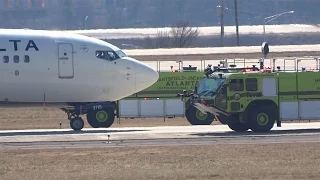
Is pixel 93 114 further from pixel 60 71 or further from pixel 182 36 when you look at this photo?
pixel 182 36

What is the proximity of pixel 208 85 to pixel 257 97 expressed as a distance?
186 cm

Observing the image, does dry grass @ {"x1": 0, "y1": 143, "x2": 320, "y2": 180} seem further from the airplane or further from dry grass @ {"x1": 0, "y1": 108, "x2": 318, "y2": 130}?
dry grass @ {"x1": 0, "y1": 108, "x2": 318, "y2": 130}

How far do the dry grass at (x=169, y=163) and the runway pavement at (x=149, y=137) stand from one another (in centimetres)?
180

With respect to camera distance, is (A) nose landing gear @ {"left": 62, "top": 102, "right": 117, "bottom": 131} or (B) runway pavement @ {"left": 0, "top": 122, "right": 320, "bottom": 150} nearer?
(B) runway pavement @ {"left": 0, "top": 122, "right": 320, "bottom": 150}

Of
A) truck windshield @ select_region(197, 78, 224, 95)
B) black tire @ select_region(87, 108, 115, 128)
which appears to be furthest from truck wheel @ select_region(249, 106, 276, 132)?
black tire @ select_region(87, 108, 115, 128)

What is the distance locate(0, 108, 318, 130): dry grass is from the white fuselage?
2918mm

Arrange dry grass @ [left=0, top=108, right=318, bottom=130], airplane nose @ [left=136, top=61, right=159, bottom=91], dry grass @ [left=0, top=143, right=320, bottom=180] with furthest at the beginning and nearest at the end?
dry grass @ [left=0, top=108, right=318, bottom=130], airplane nose @ [left=136, top=61, right=159, bottom=91], dry grass @ [left=0, top=143, right=320, bottom=180]

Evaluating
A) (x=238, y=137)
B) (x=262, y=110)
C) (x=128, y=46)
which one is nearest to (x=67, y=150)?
(x=238, y=137)

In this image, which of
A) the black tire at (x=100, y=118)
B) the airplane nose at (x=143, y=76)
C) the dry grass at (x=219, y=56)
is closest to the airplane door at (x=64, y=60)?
the black tire at (x=100, y=118)

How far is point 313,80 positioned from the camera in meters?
38.2

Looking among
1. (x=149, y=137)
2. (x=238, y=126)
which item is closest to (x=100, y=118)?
(x=238, y=126)

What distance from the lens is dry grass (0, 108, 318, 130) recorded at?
43.9 m

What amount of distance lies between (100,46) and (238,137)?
9.04 m

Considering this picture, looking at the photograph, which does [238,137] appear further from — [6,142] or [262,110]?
[6,142]
